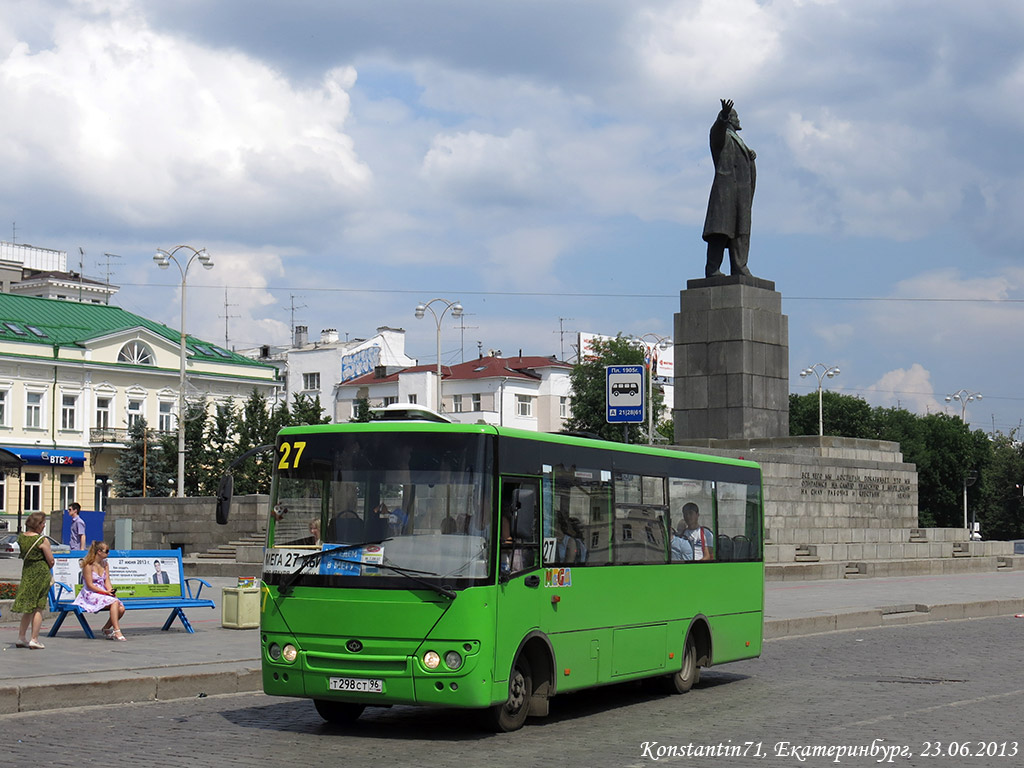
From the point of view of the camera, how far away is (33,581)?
15.0 metres

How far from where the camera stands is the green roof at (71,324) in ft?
246

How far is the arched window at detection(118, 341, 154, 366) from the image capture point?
258 feet

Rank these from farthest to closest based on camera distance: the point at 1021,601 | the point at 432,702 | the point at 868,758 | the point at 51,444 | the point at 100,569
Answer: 1. the point at 51,444
2. the point at 1021,601
3. the point at 100,569
4. the point at 432,702
5. the point at 868,758

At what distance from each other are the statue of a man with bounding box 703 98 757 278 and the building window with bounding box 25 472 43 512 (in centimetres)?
4909

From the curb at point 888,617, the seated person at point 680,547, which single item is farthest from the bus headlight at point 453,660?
the curb at point 888,617

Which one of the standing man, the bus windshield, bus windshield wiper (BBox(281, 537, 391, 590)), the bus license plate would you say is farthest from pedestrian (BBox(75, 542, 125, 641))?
the standing man

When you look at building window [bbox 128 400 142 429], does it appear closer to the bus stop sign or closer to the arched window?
the arched window

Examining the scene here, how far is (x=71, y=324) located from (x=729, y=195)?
54.6 m

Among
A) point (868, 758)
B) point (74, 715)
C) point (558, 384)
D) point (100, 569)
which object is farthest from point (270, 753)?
point (558, 384)

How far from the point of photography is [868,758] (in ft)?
30.6

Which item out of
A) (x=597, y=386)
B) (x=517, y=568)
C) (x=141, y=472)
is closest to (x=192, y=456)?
(x=141, y=472)

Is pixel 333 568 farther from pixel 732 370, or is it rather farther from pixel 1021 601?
pixel 732 370

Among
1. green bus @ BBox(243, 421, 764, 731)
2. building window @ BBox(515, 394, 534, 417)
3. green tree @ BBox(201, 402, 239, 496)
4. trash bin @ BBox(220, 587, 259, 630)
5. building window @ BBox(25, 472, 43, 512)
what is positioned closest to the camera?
green bus @ BBox(243, 421, 764, 731)

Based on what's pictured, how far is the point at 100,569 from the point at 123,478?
51.6m
